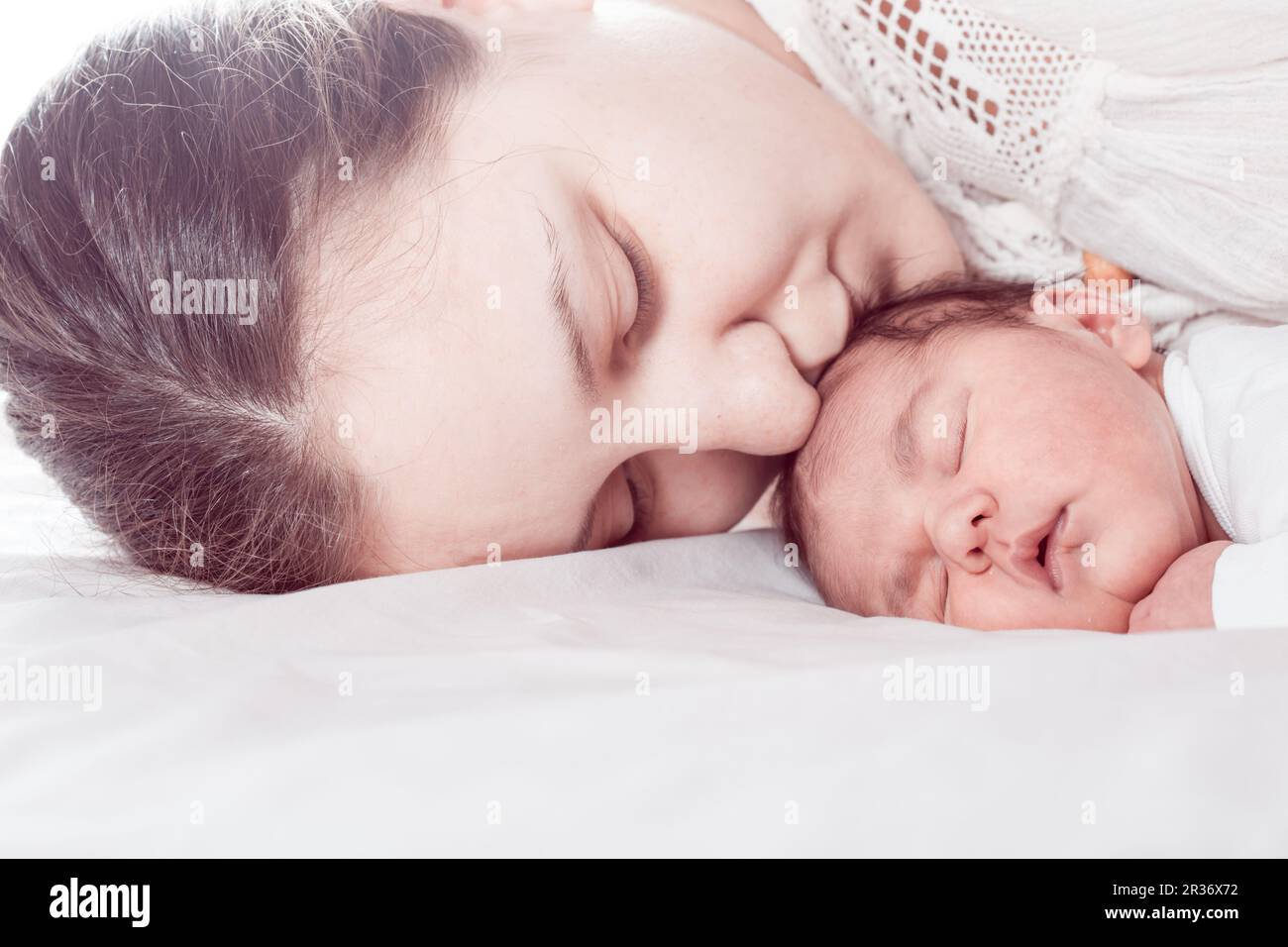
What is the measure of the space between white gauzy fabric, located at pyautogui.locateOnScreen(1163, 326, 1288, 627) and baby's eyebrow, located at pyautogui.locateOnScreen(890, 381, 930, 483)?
28 centimetres

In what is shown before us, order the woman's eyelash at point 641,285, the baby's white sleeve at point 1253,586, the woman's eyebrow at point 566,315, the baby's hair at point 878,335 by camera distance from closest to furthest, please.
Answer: the baby's white sleeve at point 1253,586, the woman's eyebrow at point 566,315, the woman's eyelash at point 641,285, the baby's hair at point 878,335

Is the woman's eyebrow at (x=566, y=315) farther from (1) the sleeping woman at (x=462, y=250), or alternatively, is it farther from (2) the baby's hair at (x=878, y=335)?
(2) the baby's hair at (x=878, y=335)

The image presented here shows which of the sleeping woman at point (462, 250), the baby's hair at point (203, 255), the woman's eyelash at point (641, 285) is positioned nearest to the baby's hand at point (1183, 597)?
the sleeping woman at point (462, 250)

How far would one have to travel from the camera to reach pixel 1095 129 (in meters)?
1.17

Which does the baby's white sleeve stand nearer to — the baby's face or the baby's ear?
the baby's face

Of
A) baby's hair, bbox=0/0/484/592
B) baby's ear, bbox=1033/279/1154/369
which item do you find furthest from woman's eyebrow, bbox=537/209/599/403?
baby's ear, bbox=1033/279/1154/369

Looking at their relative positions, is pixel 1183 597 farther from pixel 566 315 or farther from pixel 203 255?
pixel 203 255

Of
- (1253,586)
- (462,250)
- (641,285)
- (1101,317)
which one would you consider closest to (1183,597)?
(1253,586)

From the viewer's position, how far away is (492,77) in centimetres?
101

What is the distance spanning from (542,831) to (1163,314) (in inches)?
42.3

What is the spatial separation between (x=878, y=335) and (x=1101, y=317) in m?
0.27

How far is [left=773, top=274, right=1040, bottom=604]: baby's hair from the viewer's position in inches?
44.4

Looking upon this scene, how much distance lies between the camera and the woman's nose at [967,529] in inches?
38.0

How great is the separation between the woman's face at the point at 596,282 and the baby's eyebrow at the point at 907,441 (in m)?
0.10
